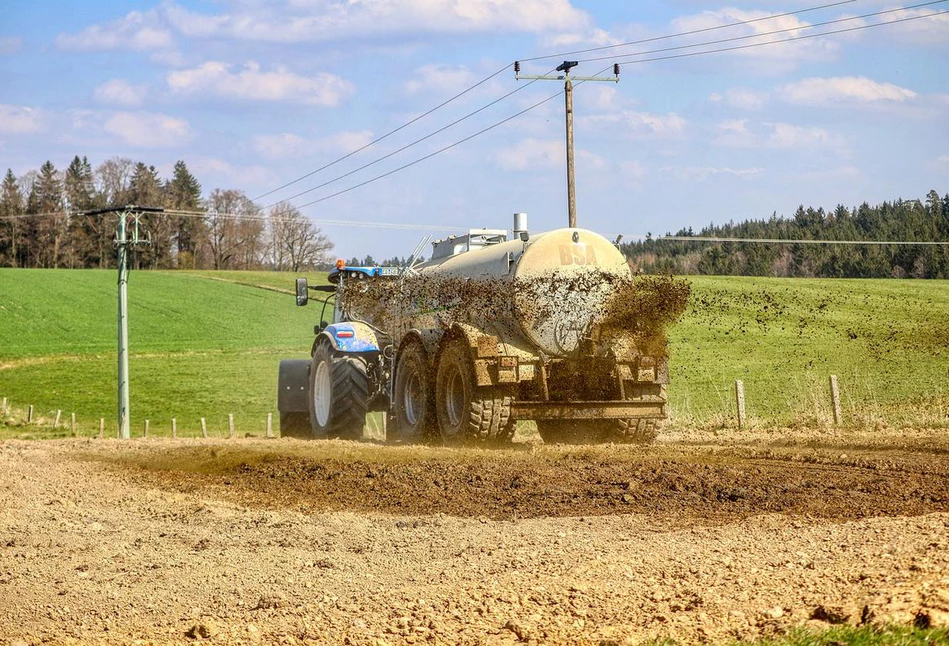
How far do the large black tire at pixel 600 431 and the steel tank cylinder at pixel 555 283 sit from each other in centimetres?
131

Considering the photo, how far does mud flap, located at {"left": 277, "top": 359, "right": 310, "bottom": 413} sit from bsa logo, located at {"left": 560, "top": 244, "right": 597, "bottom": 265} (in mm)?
6738

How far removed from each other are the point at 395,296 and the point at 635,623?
12298mm

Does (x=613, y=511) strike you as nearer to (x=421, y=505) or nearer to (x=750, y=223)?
(x=421, y=505)

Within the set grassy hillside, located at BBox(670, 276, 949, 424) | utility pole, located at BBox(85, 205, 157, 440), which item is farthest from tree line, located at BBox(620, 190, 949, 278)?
utility pole, located at BBox(85, 205, 157, 440)

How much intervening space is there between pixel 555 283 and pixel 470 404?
1.99m

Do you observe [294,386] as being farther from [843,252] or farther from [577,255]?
[843,252]

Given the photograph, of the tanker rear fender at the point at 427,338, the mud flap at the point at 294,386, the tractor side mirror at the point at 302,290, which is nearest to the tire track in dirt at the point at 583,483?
the tanker rear fender at the point at 427,338

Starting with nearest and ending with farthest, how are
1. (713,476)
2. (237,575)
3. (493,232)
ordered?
(237,575) < (713,476) < (493,232)

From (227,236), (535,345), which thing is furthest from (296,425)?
(227,236)

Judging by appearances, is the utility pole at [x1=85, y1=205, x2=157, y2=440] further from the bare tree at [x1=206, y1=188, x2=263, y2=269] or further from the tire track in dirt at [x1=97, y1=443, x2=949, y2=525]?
the bare tree at [x1=206, y1=188, x2=263, y2=269]

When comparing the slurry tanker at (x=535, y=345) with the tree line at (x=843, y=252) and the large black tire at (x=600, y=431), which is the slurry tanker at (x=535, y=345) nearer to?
the large black tire at (x=600, y=431)

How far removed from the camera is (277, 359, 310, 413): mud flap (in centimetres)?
2006

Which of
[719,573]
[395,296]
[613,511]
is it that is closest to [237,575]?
[719,573]

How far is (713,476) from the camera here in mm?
11289
